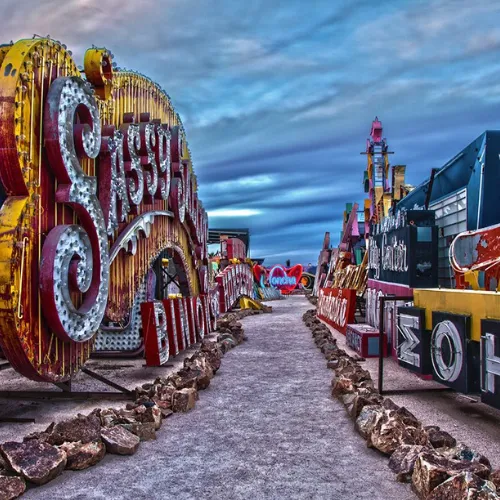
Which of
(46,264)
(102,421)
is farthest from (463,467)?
(46,264)

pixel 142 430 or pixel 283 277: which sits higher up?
pixel 283 277

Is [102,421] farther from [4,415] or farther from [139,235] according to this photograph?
[139,235]

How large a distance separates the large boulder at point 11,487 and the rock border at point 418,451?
2.87 metres

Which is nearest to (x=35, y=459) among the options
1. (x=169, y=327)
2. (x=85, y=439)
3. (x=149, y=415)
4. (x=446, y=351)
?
(x=85, y=439)

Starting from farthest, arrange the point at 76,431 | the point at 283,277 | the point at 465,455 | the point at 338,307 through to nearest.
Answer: the point at 283,277
the point at 338,307
the point at 76,431
the point at 465,455

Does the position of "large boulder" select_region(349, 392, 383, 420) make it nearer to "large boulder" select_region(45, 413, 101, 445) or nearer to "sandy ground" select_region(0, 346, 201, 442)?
"large boulder" select_region(45, 413, 101, 445)

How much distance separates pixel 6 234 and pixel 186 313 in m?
6.26

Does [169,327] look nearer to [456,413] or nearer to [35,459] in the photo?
[456,413]

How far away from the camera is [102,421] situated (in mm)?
5312

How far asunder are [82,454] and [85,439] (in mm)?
217

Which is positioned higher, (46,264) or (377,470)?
(46,264)

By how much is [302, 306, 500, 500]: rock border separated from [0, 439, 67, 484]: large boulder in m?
2.73

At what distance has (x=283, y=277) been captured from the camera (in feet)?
124

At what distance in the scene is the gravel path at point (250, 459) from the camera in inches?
157
